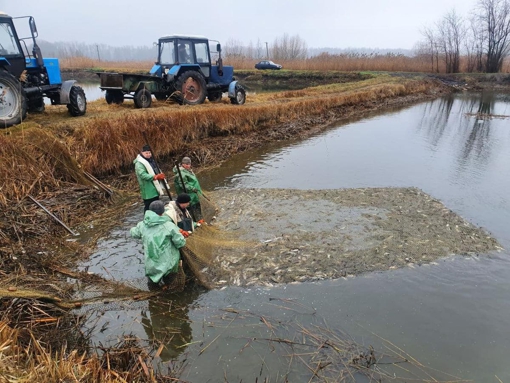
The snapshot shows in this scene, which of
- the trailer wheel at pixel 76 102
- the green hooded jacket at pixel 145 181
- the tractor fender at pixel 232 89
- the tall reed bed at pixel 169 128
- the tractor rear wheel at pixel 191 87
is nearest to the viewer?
the green hooded jacket at pixel 145 181

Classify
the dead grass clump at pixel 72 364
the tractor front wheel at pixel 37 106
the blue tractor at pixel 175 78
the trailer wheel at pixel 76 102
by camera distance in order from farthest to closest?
1. the blue tractor at pixel 175 78
2. the tractor front wheel at pixel 37 106
3. the trailer wheel at pixel 76 102
4. the dead grass clump at pixel 72 364

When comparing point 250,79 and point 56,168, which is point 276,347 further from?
point 250,79

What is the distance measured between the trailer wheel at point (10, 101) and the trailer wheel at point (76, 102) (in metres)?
2.13

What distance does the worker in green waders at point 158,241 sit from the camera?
5020 mm

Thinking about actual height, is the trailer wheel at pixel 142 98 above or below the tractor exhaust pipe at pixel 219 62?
below

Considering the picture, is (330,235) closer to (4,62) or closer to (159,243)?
(159,243)

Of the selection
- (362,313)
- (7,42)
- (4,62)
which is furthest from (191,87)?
(362,313)

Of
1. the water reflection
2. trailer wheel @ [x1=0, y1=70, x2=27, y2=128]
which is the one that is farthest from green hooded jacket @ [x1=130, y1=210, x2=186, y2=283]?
trailer wheel @ [x1=0, y1=70, x2=27, y2=128]

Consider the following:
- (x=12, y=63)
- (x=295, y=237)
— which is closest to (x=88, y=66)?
(x=12, y=63)

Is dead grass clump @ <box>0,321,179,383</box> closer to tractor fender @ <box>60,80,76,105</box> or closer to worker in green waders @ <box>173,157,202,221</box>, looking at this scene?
worker in green waders @ <box>173,157,202,221</box>

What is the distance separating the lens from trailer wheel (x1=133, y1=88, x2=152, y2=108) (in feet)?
46.7

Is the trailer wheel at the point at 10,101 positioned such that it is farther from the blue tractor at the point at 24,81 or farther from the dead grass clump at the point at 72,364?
the dead grass clump at the point at 72,364

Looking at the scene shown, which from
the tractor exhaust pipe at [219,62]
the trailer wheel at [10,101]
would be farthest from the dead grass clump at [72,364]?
the tractor exhaust pipe at [219,62]

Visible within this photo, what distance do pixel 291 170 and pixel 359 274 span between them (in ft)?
21.5
